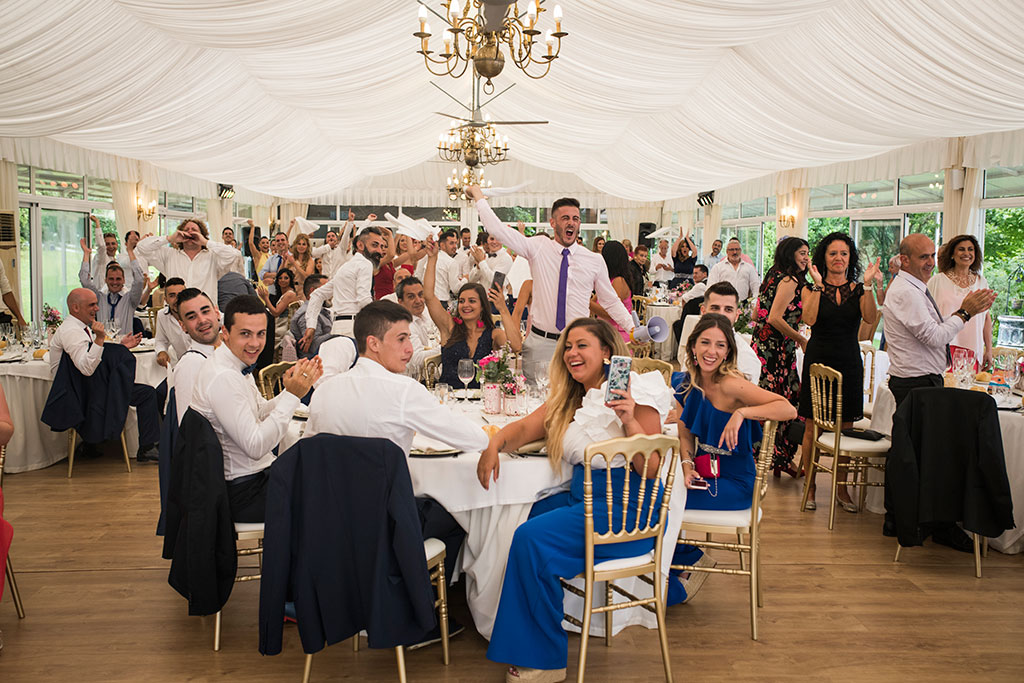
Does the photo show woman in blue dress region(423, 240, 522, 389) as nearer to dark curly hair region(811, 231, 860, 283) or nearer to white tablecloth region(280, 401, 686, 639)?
white tablecloth region(280, 401, 686, 639)

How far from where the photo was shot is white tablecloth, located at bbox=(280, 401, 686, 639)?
10.7ft

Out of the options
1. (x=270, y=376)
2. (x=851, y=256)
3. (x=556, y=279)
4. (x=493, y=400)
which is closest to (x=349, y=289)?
(x=556, y=279)

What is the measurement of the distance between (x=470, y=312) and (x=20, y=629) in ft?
8.97

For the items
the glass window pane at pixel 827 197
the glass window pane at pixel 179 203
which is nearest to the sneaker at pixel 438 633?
the glass window pane at pixel 827 197

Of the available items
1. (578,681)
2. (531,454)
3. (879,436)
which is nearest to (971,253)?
(879,436)

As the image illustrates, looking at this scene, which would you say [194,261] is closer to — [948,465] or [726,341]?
[726,341]

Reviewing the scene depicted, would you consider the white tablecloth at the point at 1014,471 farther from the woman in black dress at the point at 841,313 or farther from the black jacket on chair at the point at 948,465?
the woman in black dress at the point at 841,313

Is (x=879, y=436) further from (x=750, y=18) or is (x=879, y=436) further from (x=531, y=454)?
(x=750, y=18)

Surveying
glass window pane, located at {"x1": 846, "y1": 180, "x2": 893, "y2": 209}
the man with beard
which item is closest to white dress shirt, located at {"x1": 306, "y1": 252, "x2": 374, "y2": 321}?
the man with beard

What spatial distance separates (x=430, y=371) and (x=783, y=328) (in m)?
2.49

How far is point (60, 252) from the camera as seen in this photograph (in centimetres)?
1172

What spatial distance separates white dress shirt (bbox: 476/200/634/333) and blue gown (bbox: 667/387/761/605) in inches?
69.0

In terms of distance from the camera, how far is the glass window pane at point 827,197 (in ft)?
42.8

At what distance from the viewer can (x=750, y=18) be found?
244 inches
